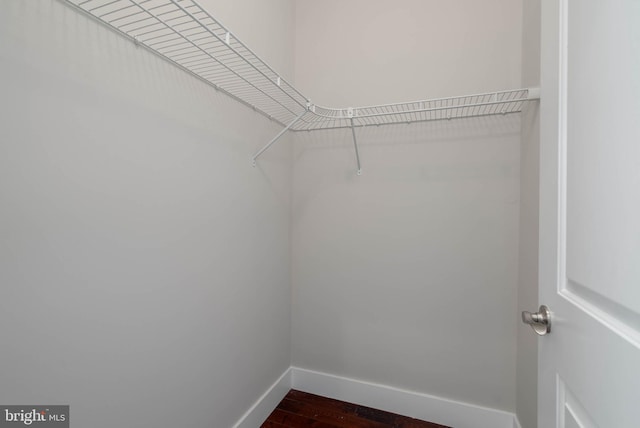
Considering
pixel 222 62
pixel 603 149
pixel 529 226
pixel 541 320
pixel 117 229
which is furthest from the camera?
pixel 529 226

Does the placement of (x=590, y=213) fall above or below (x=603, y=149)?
below

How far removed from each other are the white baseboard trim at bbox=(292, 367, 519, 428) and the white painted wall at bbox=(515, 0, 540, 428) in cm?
18

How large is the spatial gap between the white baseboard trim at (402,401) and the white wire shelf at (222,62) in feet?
4.73

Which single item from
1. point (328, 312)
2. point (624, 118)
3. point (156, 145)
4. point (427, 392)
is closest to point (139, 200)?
point (156, 145)

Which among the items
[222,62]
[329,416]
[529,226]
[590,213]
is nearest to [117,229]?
[222,62]

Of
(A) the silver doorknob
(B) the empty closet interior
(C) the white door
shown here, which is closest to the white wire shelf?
(B) the empty closet interior

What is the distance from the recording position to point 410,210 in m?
1.64

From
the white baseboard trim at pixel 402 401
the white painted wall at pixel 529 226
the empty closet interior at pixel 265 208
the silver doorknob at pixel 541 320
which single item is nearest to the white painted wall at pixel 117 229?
the empty closet interior at pixel 265 208

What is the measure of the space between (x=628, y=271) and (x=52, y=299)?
1.20m

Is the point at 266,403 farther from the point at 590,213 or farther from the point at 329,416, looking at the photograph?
the point at 590,213

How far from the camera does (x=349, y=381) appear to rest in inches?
69.8

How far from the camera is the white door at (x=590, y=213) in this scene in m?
0.42

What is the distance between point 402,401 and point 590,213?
5.23ft

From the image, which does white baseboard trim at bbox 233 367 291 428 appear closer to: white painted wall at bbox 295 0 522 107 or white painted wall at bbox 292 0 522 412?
white painted wall at bbox 292 0 522 412
